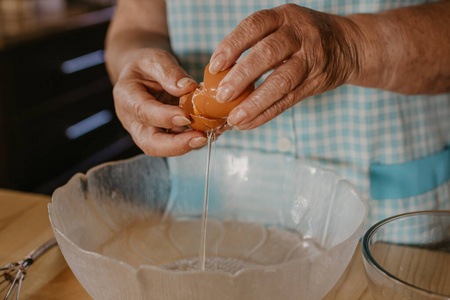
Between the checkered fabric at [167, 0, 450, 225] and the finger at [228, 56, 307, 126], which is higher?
the finger at [228, 56, 307, 126]

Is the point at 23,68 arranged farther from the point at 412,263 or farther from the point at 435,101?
the point at 412,263

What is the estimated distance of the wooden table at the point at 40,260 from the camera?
0.70 metres

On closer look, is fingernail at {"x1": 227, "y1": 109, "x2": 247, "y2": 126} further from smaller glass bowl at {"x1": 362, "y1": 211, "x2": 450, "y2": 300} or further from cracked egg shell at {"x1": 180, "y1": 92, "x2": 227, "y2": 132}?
smaller glass bowl at {"x1": 362, "y1": 211, "x2": 450, "y2": 300}

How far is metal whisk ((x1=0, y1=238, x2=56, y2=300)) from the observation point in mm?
693

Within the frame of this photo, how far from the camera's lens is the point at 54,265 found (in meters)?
0.77

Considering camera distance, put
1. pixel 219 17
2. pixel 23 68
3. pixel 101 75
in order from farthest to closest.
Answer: pixel 101 75, pixel 23 68, pixel 219 17

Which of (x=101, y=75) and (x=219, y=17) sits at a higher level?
(x=219, y=17)

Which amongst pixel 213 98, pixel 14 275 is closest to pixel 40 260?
pixel 14 275

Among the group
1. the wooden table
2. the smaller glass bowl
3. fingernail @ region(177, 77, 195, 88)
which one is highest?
fingernail @ region(177, 77, 195, 88)

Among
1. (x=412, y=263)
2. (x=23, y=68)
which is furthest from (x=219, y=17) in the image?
(x=23, y=68)

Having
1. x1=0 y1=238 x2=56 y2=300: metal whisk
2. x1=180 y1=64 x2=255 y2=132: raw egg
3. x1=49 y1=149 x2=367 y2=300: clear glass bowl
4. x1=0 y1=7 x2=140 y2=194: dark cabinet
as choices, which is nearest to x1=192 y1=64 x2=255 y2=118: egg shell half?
x1=180 y1=64 x2=255 y2=132: raw egg

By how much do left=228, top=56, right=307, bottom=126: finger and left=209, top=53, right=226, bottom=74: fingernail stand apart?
0.17 ft

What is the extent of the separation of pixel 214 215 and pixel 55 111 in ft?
5.71

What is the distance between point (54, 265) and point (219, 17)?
56cm
